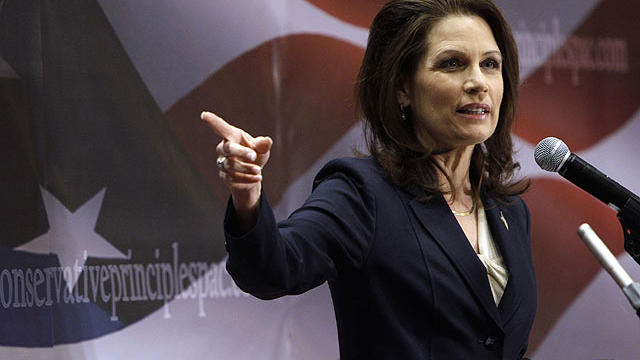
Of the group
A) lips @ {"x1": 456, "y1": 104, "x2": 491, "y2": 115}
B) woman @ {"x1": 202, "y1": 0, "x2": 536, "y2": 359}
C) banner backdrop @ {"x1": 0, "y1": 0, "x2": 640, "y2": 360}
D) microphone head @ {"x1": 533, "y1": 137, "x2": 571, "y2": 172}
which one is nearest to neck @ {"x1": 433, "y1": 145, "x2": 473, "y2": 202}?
woman @ {"x1": 202, "y1": 0, "x2": 536, "y2": 359}

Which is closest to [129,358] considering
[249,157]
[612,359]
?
[249,157]

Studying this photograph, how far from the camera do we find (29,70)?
2.60 m

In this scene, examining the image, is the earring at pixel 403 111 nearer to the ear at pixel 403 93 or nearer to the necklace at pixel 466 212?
the ear at pixel 403 93

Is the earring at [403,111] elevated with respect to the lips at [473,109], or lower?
lower

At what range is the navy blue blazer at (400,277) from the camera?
62.9 inches

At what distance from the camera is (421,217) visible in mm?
1715

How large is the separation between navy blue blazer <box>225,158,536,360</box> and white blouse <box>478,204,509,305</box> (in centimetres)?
2

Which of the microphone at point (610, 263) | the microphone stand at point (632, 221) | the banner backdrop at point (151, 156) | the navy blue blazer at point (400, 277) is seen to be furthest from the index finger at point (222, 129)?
the banner backdrop at point (151, 156)

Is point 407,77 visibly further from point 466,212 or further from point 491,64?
point 466,212

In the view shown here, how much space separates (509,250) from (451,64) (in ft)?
1.33

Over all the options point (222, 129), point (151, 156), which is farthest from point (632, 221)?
point (151, 156)

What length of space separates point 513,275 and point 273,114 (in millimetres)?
1296

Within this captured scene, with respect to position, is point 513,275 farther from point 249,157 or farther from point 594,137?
point 594,137

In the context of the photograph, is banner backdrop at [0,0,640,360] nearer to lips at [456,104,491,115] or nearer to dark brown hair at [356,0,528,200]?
dark brown hair at [356,0,528,200]
